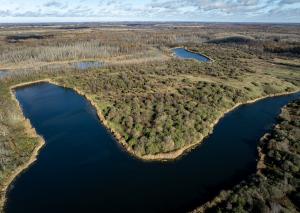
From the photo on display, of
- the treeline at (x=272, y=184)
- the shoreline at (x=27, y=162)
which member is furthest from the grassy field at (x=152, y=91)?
the treeline at (x=272, y=184)

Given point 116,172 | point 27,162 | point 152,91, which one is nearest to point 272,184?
point 116,172

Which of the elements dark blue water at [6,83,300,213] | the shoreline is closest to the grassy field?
the shoreline

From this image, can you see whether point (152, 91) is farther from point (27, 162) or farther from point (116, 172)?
point (27, 162)

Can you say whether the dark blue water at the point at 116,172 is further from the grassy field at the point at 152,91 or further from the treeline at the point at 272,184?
the grassy field at the point at 152,91

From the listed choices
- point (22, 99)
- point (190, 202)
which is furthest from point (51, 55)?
point (190, 202)

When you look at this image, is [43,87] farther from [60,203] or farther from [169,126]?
[60,203]

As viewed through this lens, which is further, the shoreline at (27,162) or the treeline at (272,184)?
the shoreline at (27,162)

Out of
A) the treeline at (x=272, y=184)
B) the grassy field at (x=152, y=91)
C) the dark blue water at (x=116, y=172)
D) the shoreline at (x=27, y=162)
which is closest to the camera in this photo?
the treeline at (x=272, y=184)

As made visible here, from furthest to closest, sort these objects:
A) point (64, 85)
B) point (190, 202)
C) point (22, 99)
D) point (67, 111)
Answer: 1. point (64, 85)
2. point (22, 99)
3. point (67, 111)
4. point (190, 202)
